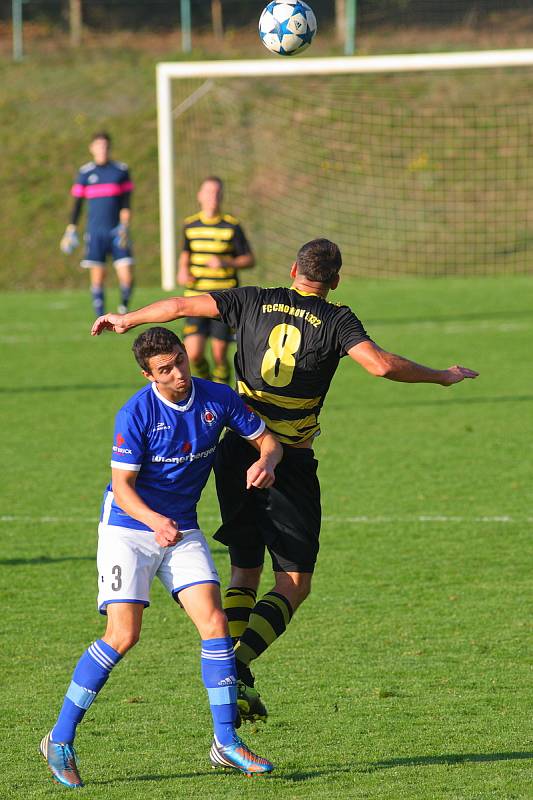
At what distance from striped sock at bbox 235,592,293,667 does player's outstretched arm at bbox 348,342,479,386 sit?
4.02 ft

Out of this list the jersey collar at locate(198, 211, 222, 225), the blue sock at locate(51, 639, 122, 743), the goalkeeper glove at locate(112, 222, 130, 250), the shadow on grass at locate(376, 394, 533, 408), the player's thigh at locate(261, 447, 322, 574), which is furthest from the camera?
the goalkeeper glove at locate(112, 222, 130, 250)

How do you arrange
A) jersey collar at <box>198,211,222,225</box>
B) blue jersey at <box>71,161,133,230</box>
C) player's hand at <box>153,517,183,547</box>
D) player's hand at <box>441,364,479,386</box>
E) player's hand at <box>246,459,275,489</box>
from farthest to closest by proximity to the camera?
blue jersey at <box>71,161,133,230</box>
jersey collar at <box>198,211,222,225</box>
player's hand at <box>441,364,479,386</box>
player's hand at <box>246,459,275,489</box>
player's hand at <box>153,517,183,547</box>

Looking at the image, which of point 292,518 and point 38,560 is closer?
point 292,518

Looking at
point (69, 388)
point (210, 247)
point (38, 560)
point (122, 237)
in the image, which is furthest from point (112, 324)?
point (122, 237)

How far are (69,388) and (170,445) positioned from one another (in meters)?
10.3

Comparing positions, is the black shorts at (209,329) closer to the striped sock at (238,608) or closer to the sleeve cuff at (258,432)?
the striped sock at (238,608)

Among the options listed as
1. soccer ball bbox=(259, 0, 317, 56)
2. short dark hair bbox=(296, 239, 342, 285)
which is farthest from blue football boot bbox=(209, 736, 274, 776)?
soccer ball bbox=(259, 0, 317, 56)

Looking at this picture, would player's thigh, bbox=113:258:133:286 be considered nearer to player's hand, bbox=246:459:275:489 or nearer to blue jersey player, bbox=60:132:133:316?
blue jersey player, bbox=60:132:133:316

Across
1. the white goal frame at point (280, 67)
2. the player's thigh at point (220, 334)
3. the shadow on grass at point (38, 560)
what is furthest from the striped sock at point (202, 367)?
the white goal frame at point (280, 67)

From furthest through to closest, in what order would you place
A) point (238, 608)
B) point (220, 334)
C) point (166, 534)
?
point (220, 334) → point (238, 608) → point (166, 534)

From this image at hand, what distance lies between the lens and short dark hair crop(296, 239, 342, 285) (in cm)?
573

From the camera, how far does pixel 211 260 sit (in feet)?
44.3

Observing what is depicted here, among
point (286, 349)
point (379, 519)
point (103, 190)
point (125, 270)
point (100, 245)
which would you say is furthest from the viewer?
point (103, 190)

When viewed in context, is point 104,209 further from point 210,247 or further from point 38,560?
point 38,560
